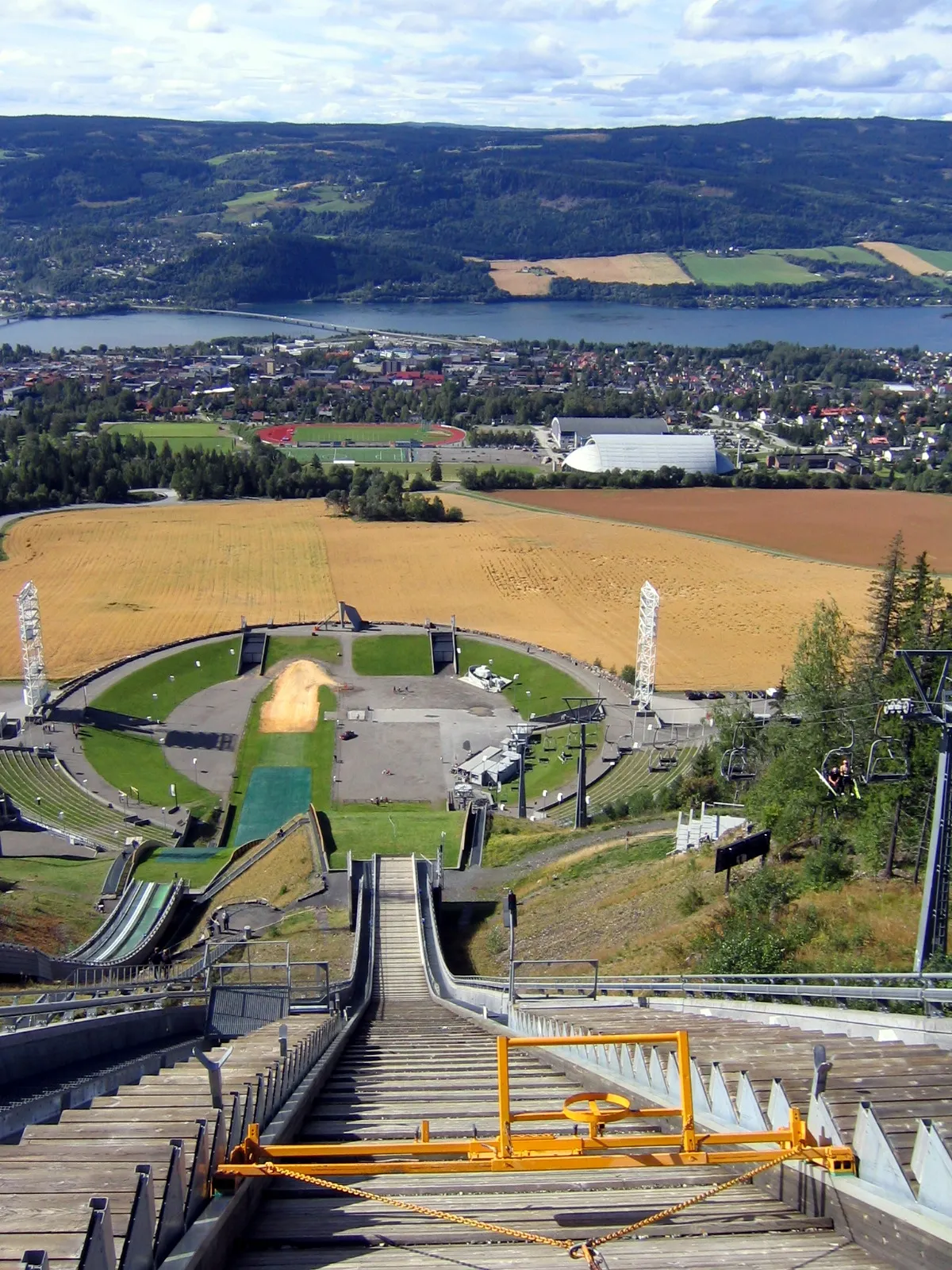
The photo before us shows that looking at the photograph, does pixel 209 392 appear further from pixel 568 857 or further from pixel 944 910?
pixel 944 910

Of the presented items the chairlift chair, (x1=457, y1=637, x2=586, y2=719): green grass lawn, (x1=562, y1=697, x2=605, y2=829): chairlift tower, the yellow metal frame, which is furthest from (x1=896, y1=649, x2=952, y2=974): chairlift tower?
(x1=457, y1=637, x2=586, y2=719): green grass lawn

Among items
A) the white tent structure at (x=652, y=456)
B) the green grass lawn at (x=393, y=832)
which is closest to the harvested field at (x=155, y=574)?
the green grass lawn at (x=393, y=832)

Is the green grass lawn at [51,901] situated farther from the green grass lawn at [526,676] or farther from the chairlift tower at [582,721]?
the green grass lawn at [526,676]

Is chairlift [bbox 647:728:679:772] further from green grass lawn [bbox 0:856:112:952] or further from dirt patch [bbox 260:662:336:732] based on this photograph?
green grass lawn [bbox 0:856:112:952]

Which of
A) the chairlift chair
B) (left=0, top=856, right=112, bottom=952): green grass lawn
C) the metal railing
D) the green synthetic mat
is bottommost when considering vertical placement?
the green synthetic mat

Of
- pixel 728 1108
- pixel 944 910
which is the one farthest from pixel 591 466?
pixel 728 1108

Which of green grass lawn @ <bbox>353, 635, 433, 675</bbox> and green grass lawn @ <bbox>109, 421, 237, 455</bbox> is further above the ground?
green grass lawn @ <bbox>109, 421, 237, 455</bbox>
